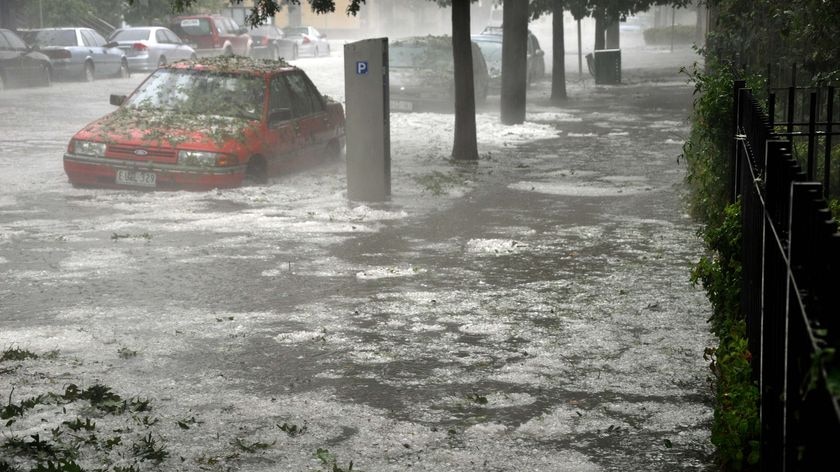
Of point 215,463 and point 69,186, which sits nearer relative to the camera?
point 215,463

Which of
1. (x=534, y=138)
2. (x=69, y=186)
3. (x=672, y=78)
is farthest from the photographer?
(x=672, y=78)

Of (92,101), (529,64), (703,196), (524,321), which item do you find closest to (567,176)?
(703,196)

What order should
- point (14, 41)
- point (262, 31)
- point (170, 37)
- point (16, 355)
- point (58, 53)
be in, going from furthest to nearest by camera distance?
point (262, 31), point (170, 37), point (58, 53), point (14, 41), point (16, 355)

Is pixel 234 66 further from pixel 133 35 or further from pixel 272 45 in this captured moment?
pixel 272 45

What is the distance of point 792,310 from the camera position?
3.21 m

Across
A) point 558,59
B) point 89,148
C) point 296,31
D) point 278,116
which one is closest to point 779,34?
point 278,116

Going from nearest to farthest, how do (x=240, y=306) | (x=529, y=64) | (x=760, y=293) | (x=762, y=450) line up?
1. (x=762, y=450)
2. (x=760, y=293)
3. (x=240, y=306)
4. (x=529, y=64)

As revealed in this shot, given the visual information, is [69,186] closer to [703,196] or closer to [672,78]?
[703,196]

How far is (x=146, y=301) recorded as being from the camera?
8.60 metres

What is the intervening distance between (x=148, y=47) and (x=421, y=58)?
613 inches

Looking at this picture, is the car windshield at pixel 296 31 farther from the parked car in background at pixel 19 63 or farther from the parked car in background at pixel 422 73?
the parked car in background at pixel 422 73

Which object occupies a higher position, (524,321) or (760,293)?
(760,293)

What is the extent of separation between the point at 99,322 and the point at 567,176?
9285 millimetres

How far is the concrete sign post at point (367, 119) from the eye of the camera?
13.6 metres
